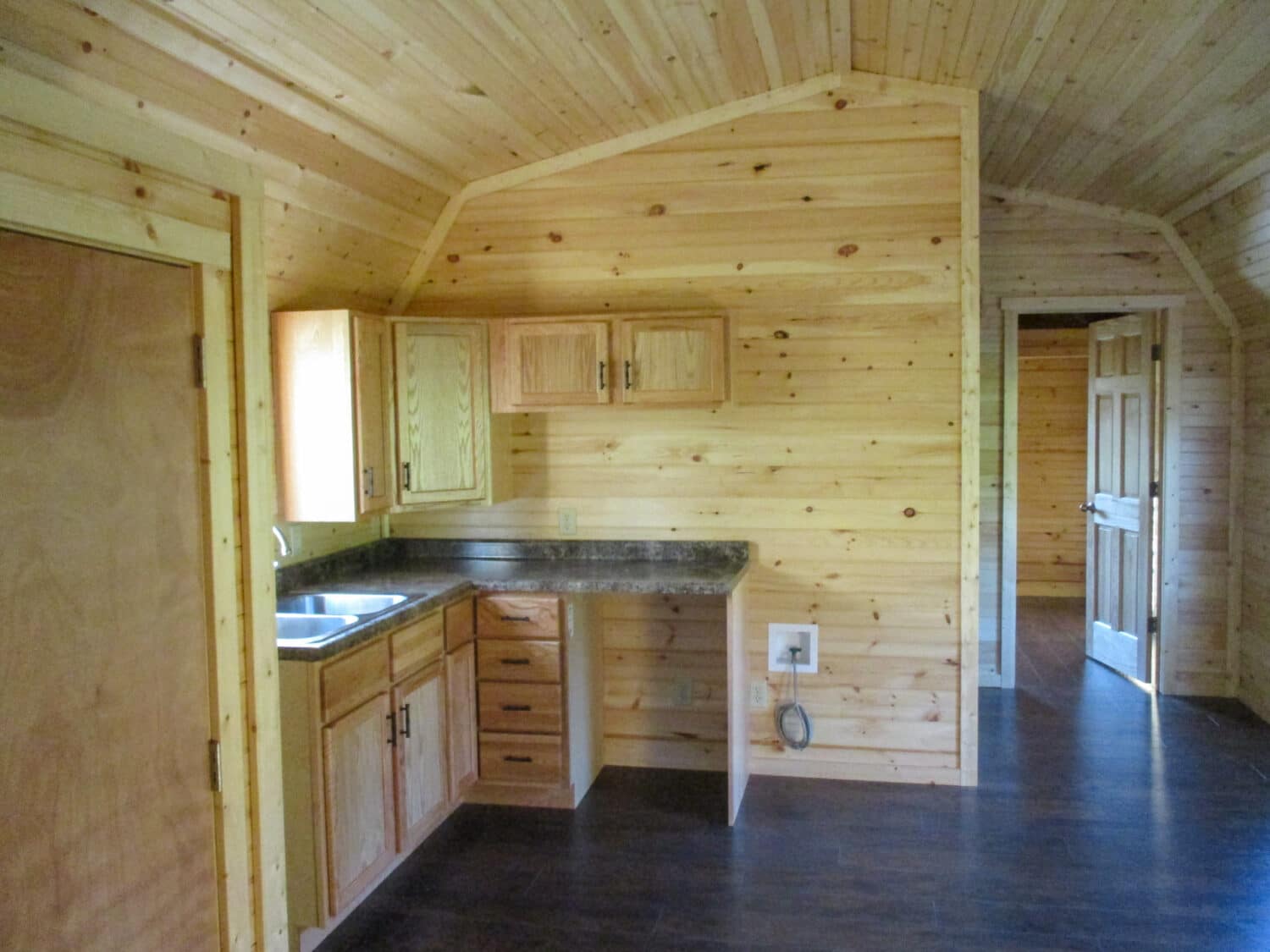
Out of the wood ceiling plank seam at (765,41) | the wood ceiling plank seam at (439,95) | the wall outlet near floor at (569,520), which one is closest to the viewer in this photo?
the wood ceiling plank seam at (439,95)

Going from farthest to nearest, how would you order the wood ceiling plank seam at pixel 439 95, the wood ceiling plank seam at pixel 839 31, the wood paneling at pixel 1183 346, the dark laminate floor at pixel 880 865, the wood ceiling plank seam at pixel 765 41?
the wood paneling at pixel 1183 346, the wood ceiling plank seam at pixel 839 31, the wood ceiling plank seam at pixel 765 41, the dark laminate floor at pixel 880 865, the wood ceiling plank seam at pixel 439 95

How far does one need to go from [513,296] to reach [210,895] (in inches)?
112

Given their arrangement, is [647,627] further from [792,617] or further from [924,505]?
[924,505]

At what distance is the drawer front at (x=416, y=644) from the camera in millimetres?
3221

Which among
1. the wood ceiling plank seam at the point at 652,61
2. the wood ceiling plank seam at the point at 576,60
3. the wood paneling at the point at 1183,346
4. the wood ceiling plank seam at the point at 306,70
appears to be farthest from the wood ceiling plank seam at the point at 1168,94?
the wood ceiling plank seam at the point at 306,70

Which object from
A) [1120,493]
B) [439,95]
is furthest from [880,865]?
[1120,493]

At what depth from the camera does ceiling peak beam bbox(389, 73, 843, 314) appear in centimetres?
396

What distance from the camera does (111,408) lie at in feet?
5.44

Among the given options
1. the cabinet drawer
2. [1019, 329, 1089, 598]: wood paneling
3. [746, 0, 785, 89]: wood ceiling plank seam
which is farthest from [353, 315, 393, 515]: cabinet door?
[1019, 329, 1089, 598]: wood paneling

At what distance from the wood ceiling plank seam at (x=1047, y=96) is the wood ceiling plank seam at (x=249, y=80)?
2.19 metres

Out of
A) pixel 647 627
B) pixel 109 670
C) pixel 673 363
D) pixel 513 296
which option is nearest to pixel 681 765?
pixel 647 627

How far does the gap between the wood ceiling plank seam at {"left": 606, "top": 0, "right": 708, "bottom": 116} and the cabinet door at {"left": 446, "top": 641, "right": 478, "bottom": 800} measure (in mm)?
2166

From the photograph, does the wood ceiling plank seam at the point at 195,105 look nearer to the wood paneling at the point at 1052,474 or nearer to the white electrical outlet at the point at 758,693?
the white electrical outlet at the point at 758,693

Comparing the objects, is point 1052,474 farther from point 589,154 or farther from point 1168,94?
point 589,154
